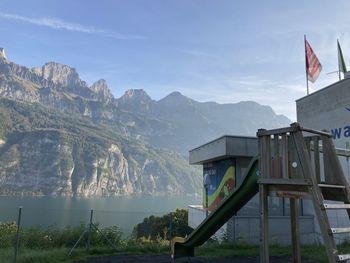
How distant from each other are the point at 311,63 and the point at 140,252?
49.3ft

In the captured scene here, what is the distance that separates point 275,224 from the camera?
17109 mm

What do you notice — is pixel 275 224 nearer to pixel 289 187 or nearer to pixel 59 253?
pixel 59 253

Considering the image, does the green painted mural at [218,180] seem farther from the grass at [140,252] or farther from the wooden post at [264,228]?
the wooden post at [264,228]

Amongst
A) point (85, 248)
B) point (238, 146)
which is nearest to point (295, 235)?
point (85, 248)

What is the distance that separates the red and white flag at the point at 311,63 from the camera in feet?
68.8

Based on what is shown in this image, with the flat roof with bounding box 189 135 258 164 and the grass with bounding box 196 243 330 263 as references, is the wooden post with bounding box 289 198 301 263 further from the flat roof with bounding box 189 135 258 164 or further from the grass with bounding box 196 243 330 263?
the flat roof with bounding box 189 135 258 164

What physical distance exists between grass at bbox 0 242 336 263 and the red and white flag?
34.8 feet

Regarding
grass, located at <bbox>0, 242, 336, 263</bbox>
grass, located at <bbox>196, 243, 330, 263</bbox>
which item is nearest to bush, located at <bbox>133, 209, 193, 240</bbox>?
grass, located at <bbox>196, 243, 330, 263</bbox>

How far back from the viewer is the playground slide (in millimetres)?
7098

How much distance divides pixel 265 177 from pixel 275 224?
459 inches

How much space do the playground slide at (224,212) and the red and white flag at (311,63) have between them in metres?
15.2

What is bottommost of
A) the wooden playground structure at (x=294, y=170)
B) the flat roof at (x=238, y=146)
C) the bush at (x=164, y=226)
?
the bush at (x=164, y=226)

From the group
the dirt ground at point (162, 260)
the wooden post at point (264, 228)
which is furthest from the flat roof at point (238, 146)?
the wooden post at point (264, 228)

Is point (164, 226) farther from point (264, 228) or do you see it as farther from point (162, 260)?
point (264, 228)
